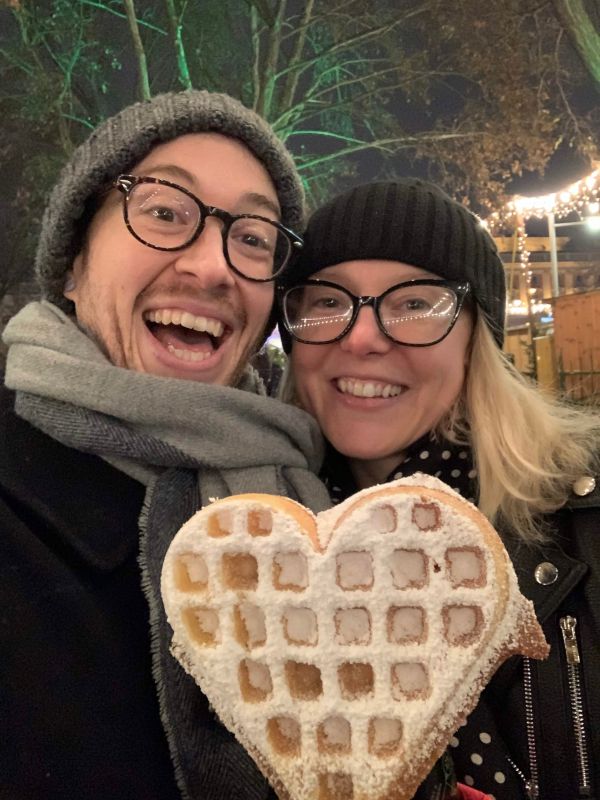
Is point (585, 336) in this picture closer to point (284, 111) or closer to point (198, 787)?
point (284, 111)

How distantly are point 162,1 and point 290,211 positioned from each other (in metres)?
6.09

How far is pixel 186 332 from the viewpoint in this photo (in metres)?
1.39

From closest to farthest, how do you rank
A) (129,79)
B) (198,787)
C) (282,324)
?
1. (198,787)
2. (282,324)
3. (129,79)

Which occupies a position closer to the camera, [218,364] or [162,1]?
[218,364]

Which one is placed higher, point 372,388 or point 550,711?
point 372,388

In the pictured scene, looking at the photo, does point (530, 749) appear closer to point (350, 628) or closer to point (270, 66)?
point (350, 628)

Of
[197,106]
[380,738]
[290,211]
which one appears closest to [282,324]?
[290,211]

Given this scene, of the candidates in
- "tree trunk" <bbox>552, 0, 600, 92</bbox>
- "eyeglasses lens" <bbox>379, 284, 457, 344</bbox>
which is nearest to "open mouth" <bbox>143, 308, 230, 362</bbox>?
"eyeglasses lens" <bbox>379, 284, 457, 344</bbox>

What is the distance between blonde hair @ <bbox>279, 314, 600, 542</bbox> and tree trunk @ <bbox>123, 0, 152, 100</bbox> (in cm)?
556

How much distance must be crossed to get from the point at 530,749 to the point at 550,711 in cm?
8

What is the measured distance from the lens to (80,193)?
1.32m

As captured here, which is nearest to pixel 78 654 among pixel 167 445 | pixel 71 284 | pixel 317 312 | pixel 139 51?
pixel 167 445

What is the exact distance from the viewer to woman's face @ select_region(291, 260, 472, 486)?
1.50m

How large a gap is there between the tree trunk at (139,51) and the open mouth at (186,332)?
215 inches
